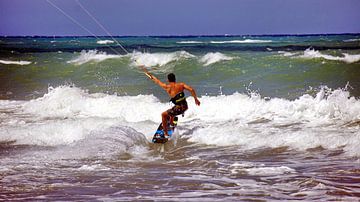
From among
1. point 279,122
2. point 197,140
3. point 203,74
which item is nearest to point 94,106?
point 197,140

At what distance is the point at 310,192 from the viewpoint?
5.15 m

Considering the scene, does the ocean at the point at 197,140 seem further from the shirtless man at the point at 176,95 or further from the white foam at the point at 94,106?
the shirtless man at the point at 176,95

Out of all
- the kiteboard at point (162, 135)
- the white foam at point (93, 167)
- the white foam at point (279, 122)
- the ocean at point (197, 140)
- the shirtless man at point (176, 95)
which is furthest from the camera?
the kiteboard at point (162, 135)

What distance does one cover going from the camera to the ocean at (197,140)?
5.48 metres

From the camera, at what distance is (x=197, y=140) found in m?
9.13

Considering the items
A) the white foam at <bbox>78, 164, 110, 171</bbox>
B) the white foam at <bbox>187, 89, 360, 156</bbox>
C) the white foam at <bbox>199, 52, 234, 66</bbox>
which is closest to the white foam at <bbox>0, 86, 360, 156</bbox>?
the white foam at <bbox>187, 89, 360, 156</bbox>

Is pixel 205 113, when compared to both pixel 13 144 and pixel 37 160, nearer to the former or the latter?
pixel 13 144

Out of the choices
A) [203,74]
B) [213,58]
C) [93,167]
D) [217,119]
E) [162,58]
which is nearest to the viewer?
[93,167]

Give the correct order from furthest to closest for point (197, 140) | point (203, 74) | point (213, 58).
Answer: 1. point (213, 58)
2. point (203, 74)
3. point (197, 140)

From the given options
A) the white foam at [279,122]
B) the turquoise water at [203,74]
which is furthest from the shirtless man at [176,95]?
the turquoise water at [203,74]

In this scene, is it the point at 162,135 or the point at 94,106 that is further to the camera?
the point at 94,106

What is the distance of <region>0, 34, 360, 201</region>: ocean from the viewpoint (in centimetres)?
548

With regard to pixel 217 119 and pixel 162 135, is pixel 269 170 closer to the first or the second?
pixel 162 135

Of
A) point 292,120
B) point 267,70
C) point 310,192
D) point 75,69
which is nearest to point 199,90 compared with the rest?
point 267,70
